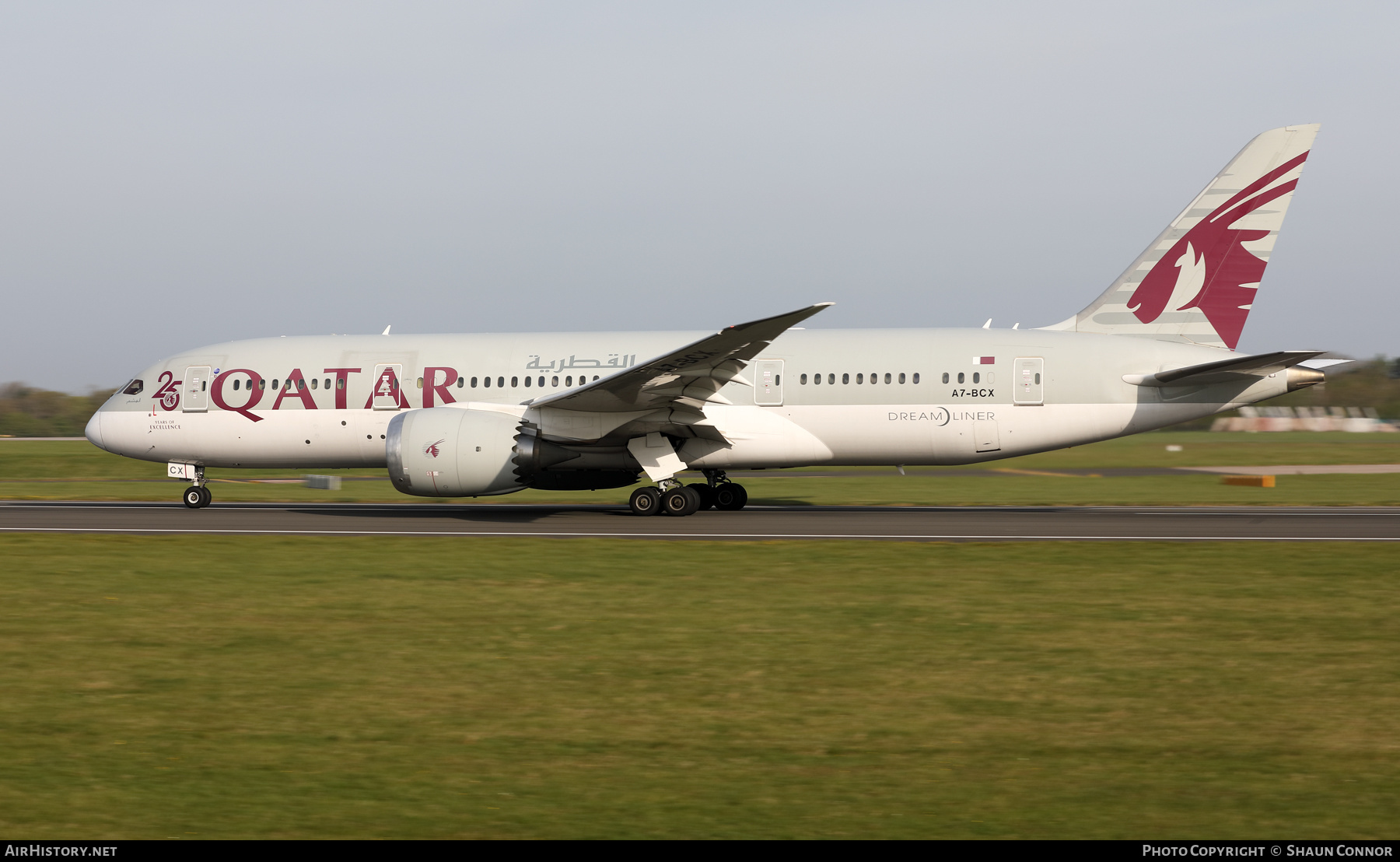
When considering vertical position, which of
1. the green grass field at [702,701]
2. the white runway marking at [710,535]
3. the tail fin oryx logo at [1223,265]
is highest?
the tail fin oryx logo at [1223,265]

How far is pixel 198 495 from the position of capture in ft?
76.9

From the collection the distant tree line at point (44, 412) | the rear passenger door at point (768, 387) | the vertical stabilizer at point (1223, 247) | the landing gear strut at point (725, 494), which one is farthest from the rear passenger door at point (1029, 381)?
the distant tree line at point (44, 412)

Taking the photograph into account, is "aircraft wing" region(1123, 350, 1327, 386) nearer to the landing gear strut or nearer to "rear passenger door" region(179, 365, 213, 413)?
the landing gear strut

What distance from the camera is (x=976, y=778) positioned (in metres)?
5.96

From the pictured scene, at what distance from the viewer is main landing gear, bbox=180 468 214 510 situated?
23.3 m

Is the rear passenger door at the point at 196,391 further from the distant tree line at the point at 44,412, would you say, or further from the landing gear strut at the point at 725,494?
the distant tree line at the point at 44,412

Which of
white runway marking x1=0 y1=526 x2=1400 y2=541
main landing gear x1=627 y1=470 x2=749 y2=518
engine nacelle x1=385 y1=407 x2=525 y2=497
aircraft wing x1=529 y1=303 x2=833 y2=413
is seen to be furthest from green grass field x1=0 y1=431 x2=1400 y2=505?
white runway marking x1=0 y1=526 x2=1400 y2=541

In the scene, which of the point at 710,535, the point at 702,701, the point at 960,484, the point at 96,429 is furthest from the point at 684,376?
the point at 960,484

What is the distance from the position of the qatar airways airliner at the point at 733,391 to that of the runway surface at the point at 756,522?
0.99 m

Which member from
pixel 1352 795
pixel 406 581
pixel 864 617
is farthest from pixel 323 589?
pixel 1352 795

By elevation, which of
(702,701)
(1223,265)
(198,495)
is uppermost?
(1223,265)

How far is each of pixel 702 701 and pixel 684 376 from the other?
12.2 meters

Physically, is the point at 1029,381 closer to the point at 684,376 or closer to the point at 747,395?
the point at 747,395

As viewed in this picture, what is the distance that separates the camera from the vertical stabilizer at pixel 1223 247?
21422 millimetres
